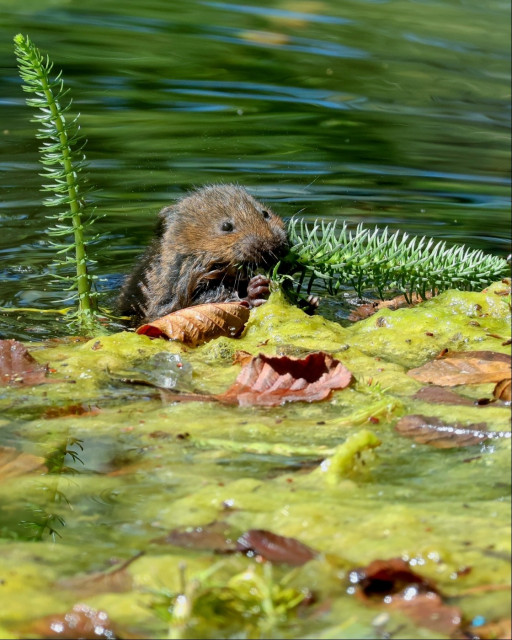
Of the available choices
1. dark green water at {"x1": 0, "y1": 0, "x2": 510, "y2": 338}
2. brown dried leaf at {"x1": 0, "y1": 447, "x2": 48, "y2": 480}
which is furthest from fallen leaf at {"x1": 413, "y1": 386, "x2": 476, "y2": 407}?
dark green water at {"x1": 0, "y1": 0, "x2": 510, "y2": 338}

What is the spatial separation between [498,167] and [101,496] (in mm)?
6618

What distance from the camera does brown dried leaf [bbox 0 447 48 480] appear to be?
8.53ft

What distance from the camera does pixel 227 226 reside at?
5125 mm

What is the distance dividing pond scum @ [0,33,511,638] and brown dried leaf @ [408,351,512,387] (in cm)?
1

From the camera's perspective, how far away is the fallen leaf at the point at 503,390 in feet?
9.37

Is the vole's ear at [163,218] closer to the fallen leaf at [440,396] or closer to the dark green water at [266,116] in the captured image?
the dark green water at [266,116]

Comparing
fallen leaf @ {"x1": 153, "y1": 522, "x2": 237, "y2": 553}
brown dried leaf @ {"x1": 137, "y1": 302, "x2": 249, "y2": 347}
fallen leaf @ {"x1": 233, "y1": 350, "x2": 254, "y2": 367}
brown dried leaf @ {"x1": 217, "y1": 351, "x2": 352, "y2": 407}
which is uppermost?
fallen leaf @ {"x1": 153, "y1": 522, "x2": 237, "y2": 553}

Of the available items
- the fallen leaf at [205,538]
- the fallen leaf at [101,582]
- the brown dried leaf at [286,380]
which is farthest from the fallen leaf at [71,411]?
the fallen leaf at [101,582]

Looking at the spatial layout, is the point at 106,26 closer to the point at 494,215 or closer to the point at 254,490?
the point at 494,215

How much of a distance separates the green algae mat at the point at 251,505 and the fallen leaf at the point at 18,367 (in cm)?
3

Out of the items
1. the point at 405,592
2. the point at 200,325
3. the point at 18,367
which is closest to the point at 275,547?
the point at 405,592

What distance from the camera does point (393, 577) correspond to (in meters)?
1.92

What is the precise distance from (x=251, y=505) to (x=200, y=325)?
189 centimetres

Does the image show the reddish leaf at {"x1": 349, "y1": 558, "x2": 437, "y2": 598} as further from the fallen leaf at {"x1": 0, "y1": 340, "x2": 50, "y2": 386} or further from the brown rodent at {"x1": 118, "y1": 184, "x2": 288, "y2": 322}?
the brown rodent at {"x1": 118, "y1": 184, "x2": 288, "y2": 322}
